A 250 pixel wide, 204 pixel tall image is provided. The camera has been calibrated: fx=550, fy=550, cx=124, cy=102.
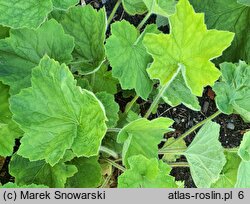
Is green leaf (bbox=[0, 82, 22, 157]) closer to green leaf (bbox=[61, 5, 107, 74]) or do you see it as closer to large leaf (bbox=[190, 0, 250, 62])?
green leaf (bbox=[61, 5, 107, 74])

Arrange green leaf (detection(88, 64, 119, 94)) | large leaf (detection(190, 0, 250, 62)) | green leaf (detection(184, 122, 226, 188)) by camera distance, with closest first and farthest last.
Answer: green leaf (detection(184, 122, 226, 188)), green leaf (detection(88, 64, 119, 94)), large leaf (detection(190, 0, 250, 62))

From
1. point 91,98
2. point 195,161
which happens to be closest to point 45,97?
point 91,98

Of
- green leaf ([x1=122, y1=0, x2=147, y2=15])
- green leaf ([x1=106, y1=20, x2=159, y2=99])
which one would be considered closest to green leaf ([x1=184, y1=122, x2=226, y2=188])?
green leaf ([x1=106, y1=20, x2=159, y2=99])

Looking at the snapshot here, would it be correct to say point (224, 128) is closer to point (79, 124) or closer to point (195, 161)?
point (195, 161)

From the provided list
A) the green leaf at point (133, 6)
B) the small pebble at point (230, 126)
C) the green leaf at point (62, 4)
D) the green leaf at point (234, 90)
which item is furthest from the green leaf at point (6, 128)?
the small pebble at point (230, 126)

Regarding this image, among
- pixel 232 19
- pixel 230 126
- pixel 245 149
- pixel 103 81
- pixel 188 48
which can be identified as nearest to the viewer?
pixel 188 48

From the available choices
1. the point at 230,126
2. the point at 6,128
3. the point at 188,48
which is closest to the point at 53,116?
the point at 6,128

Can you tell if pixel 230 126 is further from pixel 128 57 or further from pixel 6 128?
pixel 6 128
